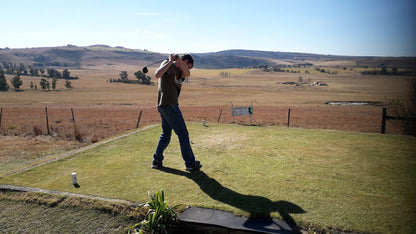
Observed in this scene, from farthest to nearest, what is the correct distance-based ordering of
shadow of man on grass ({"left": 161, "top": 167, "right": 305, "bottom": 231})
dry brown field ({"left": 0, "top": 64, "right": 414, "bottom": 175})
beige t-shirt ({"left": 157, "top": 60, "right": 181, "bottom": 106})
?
1. dry brown field ({"left": 0, "top": 64, "right": 414, "bottom": 175})
2. beige t-shirt ({"left": 157, "top": 60, "right": 181, "bottom": 106})
3. shadow of man on grass ({"left": 161, "top": 167, "right": 305, "bottom": 231})

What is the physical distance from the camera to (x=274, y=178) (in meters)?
4.70

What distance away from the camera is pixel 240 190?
13.9 ft

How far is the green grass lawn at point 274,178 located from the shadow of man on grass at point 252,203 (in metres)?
0.01

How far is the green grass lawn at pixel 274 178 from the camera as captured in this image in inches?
139

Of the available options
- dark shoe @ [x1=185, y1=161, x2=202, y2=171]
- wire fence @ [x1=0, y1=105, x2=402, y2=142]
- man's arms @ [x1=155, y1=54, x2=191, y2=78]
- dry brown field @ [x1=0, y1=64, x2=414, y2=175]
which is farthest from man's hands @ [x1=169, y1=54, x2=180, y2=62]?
wire fence @ [x1=0, y1=105, x2=402, y2=142]

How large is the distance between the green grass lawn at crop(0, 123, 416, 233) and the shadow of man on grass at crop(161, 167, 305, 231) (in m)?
0.01

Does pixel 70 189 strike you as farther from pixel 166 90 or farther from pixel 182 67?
pixel 182 67

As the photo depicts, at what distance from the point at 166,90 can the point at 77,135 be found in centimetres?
952

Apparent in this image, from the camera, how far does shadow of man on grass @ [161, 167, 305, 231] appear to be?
11.2 feet

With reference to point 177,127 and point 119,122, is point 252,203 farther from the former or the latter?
point 119,122

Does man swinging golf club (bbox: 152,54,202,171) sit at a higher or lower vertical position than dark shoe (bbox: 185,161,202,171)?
higher

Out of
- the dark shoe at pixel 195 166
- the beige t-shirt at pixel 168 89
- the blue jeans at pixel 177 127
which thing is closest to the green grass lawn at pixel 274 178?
the dark shoe at pixel 195 166

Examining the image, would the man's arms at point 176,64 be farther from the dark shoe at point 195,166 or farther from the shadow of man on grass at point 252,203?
the shadow of man on grass at point 252,203

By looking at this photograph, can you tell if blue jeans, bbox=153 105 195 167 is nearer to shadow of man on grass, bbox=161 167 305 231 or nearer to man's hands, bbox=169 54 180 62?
shadow of man on grass, bbox=161 167 305 231
